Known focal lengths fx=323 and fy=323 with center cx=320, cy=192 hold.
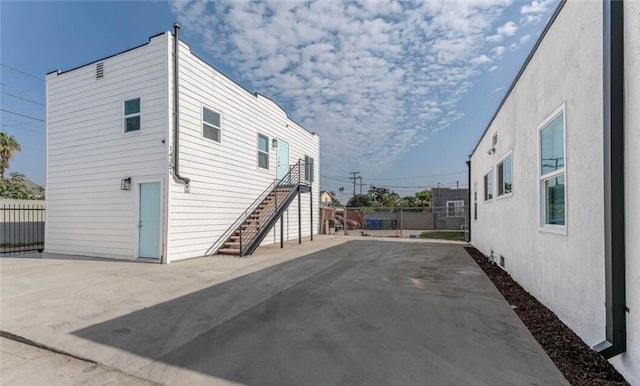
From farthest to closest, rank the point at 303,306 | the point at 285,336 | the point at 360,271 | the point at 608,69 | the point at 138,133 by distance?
the point at 138,133 → the point at 360,271 → the point at 303,306 → the point at 285,336 → the point at 608,69

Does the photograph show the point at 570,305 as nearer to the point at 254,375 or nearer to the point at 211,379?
the point at 254,375

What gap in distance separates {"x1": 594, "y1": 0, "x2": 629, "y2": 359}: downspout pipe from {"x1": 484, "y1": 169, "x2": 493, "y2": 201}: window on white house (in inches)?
277

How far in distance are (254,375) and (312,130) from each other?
15992mm

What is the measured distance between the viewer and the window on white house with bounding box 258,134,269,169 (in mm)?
12500

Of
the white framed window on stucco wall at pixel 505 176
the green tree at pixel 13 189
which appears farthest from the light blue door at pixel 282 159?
the green tree at pixel 13 189

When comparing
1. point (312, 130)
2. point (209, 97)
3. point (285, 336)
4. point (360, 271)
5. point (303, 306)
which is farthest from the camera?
point (312, 130)

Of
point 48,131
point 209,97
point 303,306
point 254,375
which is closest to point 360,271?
point 303,306

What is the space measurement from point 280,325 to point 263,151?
9.63 metres

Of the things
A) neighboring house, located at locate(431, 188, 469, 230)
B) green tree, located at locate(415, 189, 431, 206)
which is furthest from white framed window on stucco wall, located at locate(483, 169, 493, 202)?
green tree, located at locate(415, 189, 431, 206)

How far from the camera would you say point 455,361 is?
2910 millimetres

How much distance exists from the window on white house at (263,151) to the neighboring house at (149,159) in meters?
1.07

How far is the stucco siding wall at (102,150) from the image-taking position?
854 cm

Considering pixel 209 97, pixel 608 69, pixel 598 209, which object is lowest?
pixel 598 209

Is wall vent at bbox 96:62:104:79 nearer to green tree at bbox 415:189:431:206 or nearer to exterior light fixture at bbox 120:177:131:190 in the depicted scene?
exterior light fixture at bbox 120:177:131:190
